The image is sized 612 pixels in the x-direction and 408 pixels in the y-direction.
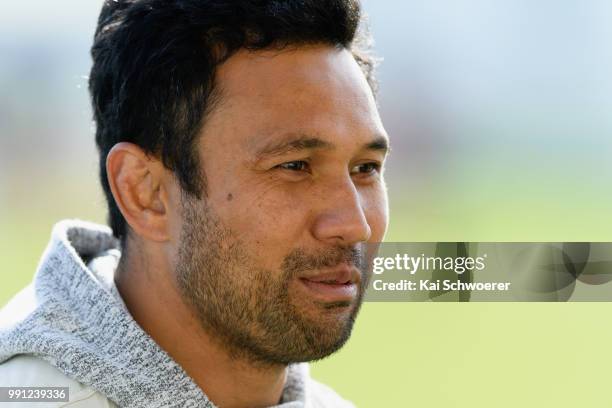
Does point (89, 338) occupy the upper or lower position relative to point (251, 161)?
lower

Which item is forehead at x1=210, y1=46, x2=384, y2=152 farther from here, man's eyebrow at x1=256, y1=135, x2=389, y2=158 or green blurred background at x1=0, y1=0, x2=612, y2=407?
green blurred background at x1=0, y1=0, x2=612, y2=407

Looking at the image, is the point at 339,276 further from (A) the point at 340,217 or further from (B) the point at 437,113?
(B) the point at 437,113

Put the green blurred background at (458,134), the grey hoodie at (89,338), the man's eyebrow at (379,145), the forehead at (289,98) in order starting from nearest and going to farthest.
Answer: the grey hoodie at (89,338), the forehead at (289,98), the man's eyebrow at (379,145), the green blurred background at (458,134)

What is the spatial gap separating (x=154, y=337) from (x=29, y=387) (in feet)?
1.16

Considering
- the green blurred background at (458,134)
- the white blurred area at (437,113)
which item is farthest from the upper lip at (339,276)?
the white blurred area at (437,113)

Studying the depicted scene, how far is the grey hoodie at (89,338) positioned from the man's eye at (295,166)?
533 millimetres

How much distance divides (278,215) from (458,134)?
36.1ft

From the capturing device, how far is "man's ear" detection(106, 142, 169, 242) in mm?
2418

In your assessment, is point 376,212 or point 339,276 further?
point 376,212

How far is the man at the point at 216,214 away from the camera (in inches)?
89.4

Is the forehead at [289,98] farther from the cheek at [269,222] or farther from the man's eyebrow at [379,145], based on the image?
the cheek at [269,222]

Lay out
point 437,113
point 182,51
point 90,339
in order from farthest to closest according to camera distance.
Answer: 1. point 437,113
2. point 182,51
3. point 90,339

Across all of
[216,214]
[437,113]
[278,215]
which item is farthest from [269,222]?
[437,113]

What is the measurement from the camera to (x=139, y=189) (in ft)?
8.04
